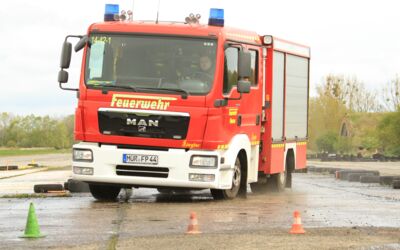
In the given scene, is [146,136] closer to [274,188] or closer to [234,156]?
[234,156]

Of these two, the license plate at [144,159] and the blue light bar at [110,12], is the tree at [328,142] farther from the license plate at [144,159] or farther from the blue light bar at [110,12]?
the license plate at [144,159]

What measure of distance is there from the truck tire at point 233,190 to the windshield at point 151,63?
6.94 feet

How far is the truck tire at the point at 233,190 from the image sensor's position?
1717 centimetres

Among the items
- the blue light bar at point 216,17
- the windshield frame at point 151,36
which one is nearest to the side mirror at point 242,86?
the windshield frame at point 151,36

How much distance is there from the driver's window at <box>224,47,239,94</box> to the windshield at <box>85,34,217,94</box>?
0.31m

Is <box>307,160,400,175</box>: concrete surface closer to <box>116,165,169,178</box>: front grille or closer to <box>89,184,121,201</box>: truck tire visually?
<box>89,184,121,201</box>: truck tire

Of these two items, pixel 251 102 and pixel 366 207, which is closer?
Result: pixel 366 207

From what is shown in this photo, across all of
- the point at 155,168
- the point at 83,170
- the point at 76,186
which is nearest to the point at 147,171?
the point at 155,168

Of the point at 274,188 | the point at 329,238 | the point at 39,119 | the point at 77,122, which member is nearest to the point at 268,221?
the point at 329,238

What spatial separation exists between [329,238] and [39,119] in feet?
483

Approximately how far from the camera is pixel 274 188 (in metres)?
21.5

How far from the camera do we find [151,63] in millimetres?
16094

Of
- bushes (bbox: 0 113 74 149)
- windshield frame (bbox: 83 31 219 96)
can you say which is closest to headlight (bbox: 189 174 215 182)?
windshield frame (bbox: 83 31 219 96)

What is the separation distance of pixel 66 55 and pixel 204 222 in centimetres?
483
